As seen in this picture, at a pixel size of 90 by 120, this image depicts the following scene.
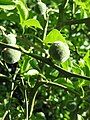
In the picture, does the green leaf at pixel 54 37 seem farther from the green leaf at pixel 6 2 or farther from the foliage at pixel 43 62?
the green leaf at pixel 6 2

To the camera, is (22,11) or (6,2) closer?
(6,2)

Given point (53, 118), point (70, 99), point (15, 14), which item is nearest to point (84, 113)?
point (70, 99)

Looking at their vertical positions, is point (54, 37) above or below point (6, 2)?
below

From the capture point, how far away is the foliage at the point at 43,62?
4.42ft

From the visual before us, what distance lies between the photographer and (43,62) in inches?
50.4

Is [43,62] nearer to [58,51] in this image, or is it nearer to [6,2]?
[58,51]

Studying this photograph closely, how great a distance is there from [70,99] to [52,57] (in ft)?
3.83

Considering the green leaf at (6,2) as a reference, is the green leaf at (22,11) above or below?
below

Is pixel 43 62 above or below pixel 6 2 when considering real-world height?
below

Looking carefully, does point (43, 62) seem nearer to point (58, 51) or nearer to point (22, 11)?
point (58, 51)

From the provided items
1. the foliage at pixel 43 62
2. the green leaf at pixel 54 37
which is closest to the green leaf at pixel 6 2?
the foliage at pixel 43 62

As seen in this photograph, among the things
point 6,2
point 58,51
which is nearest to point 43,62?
point 58,51

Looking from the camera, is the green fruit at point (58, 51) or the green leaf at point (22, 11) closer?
the green fruit at point (58, 51)

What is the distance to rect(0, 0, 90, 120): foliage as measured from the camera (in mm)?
1348
